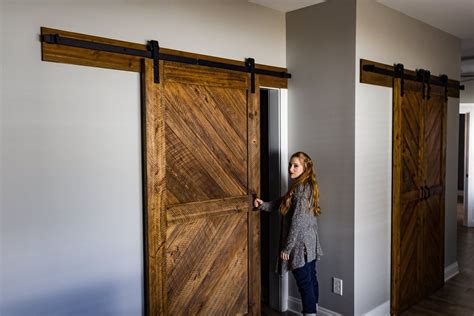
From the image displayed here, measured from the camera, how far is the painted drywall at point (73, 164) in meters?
2.06

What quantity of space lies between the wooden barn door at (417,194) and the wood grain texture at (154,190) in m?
1.94

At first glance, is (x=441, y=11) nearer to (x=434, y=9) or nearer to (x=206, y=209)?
Answer: (x=434, y=9)

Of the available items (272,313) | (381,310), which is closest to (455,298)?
(381,310)

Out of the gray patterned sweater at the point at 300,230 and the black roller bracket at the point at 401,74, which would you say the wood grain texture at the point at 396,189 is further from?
the gray patterned sweater at the point at 300,230

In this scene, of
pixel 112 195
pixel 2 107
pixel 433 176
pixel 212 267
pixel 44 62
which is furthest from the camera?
pixel 433 176

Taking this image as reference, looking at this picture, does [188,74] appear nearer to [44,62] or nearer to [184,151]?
[184,151]

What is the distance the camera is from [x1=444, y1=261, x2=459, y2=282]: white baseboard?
4461 mm

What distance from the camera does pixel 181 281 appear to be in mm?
2809

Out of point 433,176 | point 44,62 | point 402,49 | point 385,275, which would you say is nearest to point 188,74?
point 44,62

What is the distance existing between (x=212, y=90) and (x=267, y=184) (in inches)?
46.0

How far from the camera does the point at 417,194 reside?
12.4 feet

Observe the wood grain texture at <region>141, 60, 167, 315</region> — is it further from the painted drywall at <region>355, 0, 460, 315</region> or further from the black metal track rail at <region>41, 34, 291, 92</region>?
the painted drywall at <region>355, 0, 460, 315</region>

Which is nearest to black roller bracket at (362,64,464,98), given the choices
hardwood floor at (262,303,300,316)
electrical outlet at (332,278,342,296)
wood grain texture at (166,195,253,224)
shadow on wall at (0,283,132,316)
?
wood grain texture at (166,195,253,224)

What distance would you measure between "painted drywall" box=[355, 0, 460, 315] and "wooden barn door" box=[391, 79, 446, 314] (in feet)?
0.24
